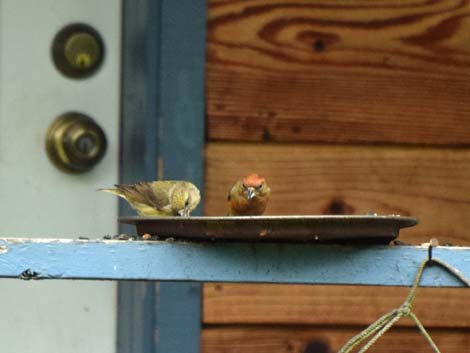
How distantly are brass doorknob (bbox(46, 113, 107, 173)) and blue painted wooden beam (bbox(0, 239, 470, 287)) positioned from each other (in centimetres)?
171

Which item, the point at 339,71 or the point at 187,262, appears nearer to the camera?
the point at 187,262

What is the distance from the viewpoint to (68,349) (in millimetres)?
4324

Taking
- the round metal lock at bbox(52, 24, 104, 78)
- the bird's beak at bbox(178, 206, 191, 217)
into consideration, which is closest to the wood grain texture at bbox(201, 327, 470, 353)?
the bird's beak at bbox(178, 206, 191, 217)

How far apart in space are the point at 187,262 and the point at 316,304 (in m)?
1.43

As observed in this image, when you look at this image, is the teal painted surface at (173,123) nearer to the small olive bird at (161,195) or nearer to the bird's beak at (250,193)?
the small olive bird at (161,195)

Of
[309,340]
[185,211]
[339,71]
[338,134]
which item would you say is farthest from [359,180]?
[185,211]

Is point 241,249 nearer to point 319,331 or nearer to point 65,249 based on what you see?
point 65,249

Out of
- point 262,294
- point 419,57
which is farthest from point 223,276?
point 419,57

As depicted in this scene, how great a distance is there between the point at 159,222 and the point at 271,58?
1.46 meters

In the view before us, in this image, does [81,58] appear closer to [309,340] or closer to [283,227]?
[309,340]

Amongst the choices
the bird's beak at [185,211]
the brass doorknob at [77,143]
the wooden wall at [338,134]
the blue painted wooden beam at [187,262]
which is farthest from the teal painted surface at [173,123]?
the blue painted wooden beam at [187,262]

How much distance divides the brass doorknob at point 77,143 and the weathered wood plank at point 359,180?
1.77ft

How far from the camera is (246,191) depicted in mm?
3615

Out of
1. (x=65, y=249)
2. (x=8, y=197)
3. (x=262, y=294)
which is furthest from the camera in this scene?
(x=8, y=197)
